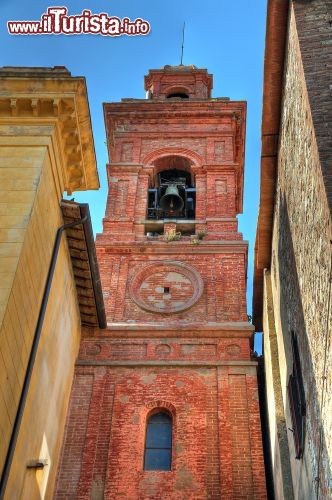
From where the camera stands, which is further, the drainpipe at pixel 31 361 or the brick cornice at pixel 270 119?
the brick cornice at pixel 270 119

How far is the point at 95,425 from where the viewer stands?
473 inches

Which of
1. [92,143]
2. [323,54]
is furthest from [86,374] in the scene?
[323,54]

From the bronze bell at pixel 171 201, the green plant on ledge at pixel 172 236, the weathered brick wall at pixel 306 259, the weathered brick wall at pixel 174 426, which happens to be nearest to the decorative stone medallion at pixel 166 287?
the green plant on ledge at pixel 172 236

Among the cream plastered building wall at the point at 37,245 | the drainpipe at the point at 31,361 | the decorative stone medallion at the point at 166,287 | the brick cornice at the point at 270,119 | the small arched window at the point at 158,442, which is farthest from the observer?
the decorative stone medallion at the point at 166,287

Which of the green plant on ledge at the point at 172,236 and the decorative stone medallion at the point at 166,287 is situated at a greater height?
the green plant on ledge at the point at 172,236

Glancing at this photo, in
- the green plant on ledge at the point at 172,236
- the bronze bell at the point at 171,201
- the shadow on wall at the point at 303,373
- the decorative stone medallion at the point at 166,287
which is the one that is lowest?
the shadow on wall at the point at 303,373

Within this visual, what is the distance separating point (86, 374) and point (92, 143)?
4433mm

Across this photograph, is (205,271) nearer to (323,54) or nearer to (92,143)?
(92,143)

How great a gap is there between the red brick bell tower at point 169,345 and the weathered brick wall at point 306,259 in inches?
58.6

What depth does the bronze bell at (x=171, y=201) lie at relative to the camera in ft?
58.4

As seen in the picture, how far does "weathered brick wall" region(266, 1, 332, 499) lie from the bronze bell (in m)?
6.39

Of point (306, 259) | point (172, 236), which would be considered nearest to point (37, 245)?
point (306, 259)

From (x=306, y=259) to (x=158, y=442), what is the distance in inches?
Result: 204

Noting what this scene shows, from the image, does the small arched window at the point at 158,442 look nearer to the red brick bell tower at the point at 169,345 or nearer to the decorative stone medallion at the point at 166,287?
the red brick bell tower at the point at 169,345
